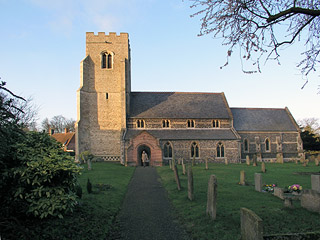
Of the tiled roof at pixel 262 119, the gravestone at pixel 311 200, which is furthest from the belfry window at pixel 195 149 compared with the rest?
the gravestone at pixel 311 200

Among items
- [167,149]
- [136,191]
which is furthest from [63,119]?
[136,191]

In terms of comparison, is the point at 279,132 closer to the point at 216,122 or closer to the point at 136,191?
the point at 216,122

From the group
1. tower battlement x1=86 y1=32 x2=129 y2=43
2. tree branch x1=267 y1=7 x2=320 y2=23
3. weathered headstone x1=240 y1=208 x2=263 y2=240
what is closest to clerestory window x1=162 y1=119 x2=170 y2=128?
tower battlement x1=86 y1=32 x2=129 y2=43

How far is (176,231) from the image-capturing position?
7.41 metres

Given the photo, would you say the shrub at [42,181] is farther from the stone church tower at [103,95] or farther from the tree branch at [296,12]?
the stone church tower at [103,95]

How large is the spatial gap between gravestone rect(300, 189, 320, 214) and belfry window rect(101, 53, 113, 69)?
30.1 m

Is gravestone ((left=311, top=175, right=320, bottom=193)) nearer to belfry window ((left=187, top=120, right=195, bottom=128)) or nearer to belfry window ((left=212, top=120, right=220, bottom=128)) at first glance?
belfry window ((left=187, top=120, right=195, bottom=128))

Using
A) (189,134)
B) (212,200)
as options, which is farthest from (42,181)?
(189,134)

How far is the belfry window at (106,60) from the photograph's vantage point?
1385 inches

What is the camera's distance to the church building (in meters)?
32.1

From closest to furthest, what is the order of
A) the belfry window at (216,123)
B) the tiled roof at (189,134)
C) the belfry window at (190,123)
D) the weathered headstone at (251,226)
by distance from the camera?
the weathered headstone at (251,226) → the tiled roof at (189,134) → the belfry window at (190,123) → the belfry window at (216,123)

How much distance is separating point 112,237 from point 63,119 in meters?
69.8

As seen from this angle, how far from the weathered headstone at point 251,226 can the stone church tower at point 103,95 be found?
27899 mm

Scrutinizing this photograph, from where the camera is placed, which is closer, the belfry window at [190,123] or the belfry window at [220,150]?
the belfry window at [220,150]
